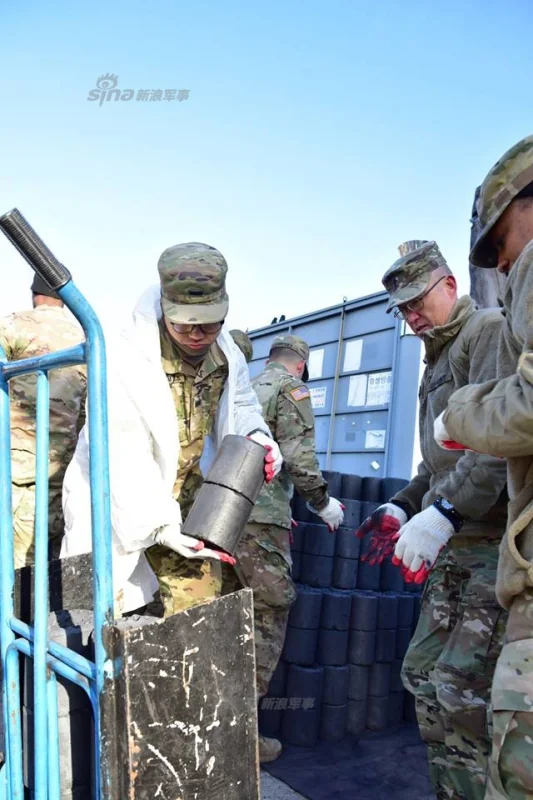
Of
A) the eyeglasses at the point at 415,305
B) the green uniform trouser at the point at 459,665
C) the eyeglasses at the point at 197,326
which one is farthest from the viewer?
the eyeglasses at the point at 415,305

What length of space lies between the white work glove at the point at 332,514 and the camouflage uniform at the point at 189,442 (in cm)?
125

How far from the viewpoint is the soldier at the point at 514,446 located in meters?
1.26

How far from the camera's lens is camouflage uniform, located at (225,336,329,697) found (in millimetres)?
3252

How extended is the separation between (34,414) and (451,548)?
175 cm

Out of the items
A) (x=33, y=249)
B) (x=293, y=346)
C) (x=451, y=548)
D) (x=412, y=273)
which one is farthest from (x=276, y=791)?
(x=33, y=249)

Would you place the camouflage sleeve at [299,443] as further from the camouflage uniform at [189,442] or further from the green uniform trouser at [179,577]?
the green uniform trouser at [179,577]

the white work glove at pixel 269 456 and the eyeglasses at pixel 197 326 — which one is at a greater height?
the eyeglasses at pixel 197 326

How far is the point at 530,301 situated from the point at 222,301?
43.8 inches

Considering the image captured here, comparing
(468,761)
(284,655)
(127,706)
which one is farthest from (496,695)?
(284,655)

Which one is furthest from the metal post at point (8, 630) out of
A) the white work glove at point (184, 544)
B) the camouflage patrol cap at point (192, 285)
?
the camouflage patrol cap at point (192, 285)

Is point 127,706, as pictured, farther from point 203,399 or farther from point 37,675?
point 203,399

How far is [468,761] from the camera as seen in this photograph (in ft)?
6.41

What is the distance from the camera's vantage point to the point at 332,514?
3654mm

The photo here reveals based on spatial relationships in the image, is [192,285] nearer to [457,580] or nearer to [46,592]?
[46,592]
